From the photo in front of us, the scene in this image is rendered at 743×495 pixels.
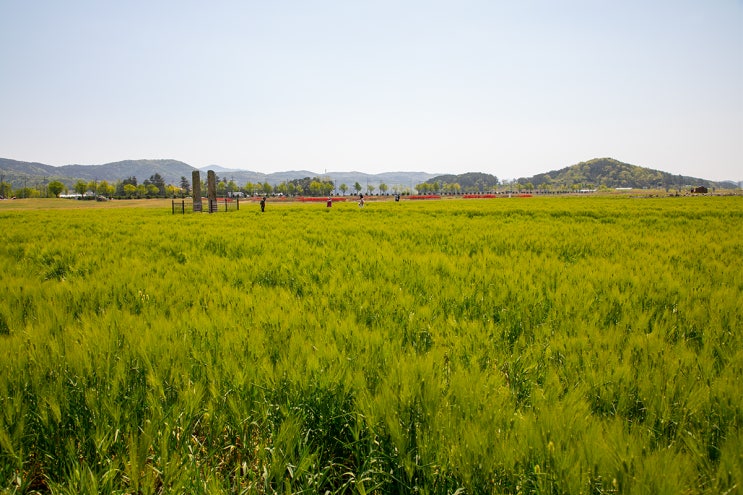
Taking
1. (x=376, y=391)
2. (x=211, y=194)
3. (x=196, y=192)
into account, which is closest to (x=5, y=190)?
(x=196, y=192)

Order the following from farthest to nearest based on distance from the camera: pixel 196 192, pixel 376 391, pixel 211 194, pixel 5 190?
pixel 5 190
pixel 196 192
pixel 211 194
pixel 376 391

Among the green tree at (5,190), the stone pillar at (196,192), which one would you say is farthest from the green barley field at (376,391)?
the green tree at (5,190)

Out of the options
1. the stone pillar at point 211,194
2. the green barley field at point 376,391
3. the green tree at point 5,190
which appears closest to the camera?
the green barley field at point 376,391

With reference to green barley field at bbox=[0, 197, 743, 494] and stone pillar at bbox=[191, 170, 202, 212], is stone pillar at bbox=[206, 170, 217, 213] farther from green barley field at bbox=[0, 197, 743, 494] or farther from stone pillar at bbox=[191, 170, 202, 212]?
green barley field at bbox=[0, 197, 743, 494]

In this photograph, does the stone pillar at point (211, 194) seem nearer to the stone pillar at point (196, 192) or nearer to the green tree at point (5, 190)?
the stone pillar at point (196, 192)

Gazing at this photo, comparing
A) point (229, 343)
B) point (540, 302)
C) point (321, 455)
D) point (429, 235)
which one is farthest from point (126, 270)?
point (429, 235)

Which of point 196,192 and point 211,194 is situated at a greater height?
point 196,192

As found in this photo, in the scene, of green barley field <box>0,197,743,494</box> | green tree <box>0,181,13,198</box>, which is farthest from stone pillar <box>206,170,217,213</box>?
green tree <box>0,181,13,198</box>

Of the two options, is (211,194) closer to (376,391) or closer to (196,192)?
(196,192)

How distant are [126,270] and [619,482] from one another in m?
7.13

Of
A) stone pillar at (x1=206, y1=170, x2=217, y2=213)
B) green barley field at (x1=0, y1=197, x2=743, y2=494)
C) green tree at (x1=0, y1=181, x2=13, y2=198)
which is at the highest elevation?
green tree at (x1=0, y1=181, x2=13, y2=198)

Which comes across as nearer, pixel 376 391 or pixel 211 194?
pixel 376 391

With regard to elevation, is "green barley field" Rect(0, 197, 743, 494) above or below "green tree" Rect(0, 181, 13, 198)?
below

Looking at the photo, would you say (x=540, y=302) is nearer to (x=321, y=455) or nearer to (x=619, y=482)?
(x=619, y=482)
